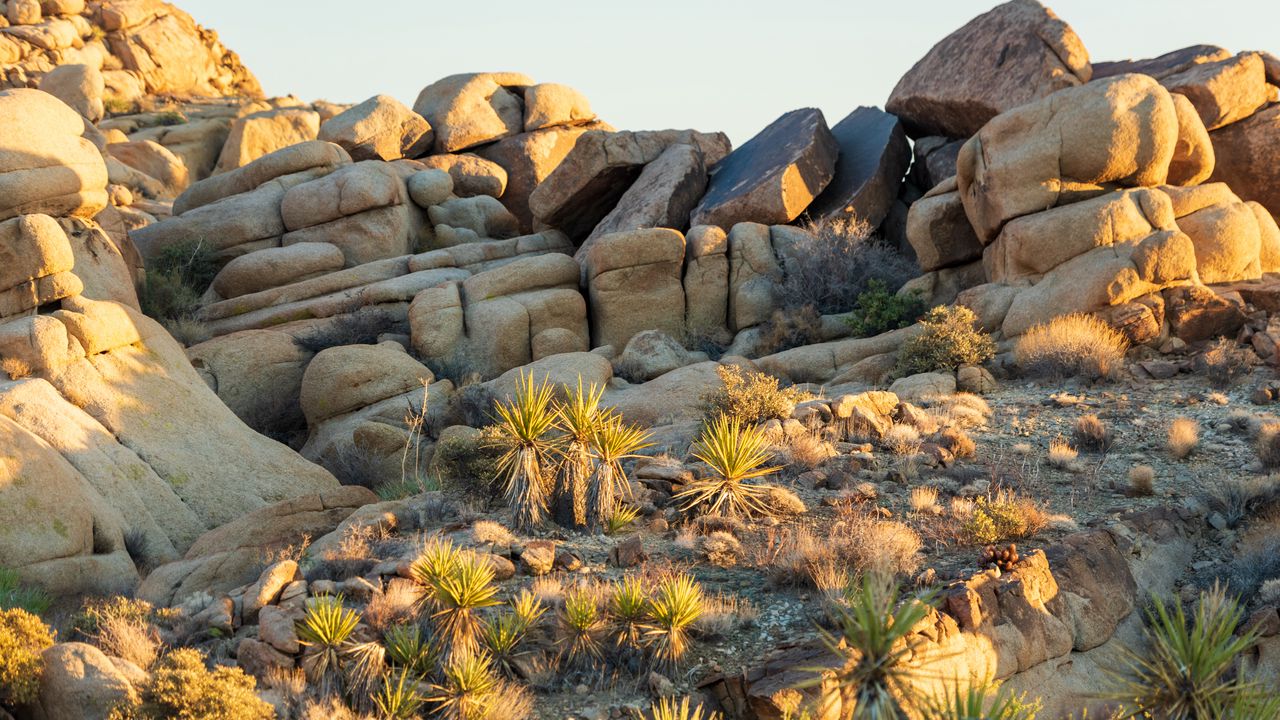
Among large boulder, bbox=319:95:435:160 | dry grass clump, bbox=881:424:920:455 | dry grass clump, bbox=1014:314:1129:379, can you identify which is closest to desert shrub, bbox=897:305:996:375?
dry grass clump, bbox=1014:314:1129:379

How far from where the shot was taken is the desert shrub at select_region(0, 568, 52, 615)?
11920 mm

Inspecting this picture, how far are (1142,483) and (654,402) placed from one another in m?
8.96

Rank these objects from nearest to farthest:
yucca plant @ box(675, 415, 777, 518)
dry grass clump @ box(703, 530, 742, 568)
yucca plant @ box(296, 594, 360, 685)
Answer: yucca plant @ box(296, 594, 360, 685) < dry grass clump @ box(703, 530, 742, 568) < yucca plant @ box(675, 415, 777, 518)

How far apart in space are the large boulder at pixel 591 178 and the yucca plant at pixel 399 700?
2333 cm

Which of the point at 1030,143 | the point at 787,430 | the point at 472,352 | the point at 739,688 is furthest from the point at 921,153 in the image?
the point at 739,688

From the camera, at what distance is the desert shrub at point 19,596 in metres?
11.9

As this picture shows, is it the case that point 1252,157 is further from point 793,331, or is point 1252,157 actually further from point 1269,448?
point 1269,448

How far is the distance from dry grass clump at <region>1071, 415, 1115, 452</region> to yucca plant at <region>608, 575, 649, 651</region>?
27.7ft

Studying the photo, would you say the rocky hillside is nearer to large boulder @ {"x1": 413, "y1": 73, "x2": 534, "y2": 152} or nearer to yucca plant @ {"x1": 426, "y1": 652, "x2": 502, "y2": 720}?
yucca plant @ {"x1": 426, "y1": 652, "x2": 502, "y2": 720}

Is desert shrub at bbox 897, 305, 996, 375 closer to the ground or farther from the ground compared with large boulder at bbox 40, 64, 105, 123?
closer to the ground

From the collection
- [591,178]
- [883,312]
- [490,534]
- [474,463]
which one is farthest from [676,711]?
[591,178]

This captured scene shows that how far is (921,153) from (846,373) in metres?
11.3

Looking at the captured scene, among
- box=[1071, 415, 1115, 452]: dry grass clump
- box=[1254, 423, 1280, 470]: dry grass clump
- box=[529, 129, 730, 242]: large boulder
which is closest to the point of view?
box=[1254, 423, 1280, 470]: dry grass clump

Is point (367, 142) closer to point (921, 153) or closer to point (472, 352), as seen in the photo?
point (472, 352)
